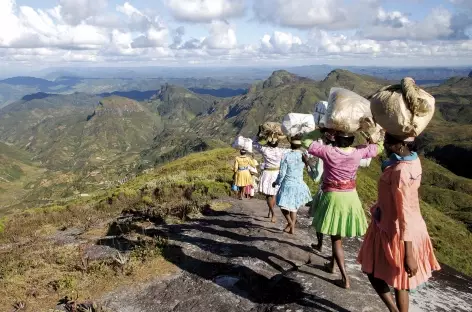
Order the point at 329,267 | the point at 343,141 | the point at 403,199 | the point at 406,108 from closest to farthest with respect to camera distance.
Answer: the point at 406,108 → the point at 403,199 → the point at 343,141 → the point at 329,267

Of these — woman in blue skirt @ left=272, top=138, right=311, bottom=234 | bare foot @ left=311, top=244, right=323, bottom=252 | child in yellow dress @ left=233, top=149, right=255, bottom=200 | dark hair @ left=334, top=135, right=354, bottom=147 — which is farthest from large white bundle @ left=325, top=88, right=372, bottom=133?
child in yellow dress @ left=233, top=149, right=255, bottom=200

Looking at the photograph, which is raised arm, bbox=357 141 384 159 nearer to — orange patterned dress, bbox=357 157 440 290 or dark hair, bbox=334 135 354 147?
dark hair, bbox=334 135 354 147

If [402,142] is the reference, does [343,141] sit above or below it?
below

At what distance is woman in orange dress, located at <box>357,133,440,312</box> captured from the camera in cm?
477

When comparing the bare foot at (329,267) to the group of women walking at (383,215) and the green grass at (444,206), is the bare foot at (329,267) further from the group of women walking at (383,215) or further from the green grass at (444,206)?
the green grass at (444,206)

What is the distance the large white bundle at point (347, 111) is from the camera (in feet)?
19.7

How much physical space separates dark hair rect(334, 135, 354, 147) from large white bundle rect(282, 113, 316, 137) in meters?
1.02

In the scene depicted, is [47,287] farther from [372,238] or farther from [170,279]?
[372,238]

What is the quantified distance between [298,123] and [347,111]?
186 cm

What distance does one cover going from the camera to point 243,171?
15.2 m

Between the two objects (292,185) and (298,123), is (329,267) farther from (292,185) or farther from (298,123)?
(298,123)

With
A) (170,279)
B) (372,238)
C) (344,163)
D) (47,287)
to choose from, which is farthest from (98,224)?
(372,238)

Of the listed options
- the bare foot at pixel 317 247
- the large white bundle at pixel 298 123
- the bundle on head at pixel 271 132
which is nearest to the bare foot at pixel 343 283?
the bare foot at pixel 317 247

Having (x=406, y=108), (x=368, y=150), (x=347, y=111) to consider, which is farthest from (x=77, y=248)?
(x=406, y=108)
